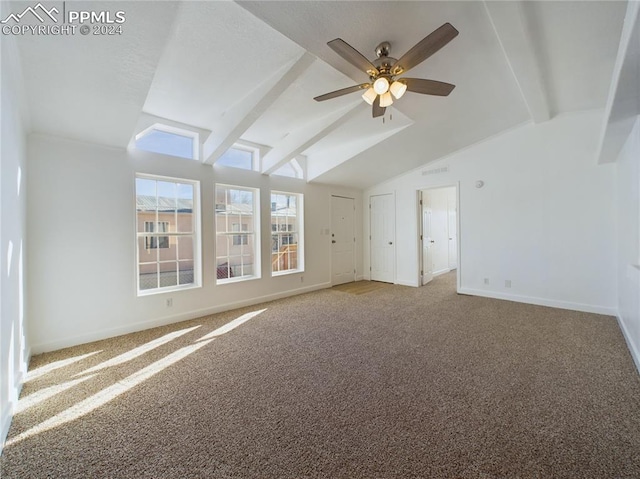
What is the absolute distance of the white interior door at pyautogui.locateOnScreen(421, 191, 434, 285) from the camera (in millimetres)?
5992

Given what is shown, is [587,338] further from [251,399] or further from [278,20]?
[278,20]

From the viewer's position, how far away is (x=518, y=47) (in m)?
2.44

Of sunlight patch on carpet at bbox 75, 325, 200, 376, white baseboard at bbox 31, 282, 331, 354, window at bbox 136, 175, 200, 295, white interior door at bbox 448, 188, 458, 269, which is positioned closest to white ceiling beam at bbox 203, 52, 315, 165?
window at bbox 136, 175, 200, 295

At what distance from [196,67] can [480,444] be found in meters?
3.68

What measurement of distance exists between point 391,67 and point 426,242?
4627 millimetres

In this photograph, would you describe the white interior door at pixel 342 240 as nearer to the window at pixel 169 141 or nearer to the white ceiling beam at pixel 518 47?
the window at pixel 169 141

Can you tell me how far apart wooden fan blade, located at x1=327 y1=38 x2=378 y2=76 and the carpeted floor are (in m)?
2.60

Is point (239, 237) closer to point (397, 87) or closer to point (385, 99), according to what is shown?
point (385, 99)

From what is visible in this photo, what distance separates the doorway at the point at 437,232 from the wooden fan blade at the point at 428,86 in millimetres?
3289

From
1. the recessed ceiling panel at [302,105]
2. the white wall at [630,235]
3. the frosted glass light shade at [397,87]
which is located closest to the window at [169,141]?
the recessed ceiling panel at [302,105]

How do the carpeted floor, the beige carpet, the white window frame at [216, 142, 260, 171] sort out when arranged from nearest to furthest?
the carpeted floor, the white window frame at [216, 142, 260, 171], the beige carpet

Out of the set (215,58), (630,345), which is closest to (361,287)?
(630,345)

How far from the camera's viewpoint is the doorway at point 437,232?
5.98 meters

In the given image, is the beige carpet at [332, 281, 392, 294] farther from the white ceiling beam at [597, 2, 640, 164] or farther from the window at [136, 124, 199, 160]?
the white ceiling beam at [597, 2, 640, 164]
